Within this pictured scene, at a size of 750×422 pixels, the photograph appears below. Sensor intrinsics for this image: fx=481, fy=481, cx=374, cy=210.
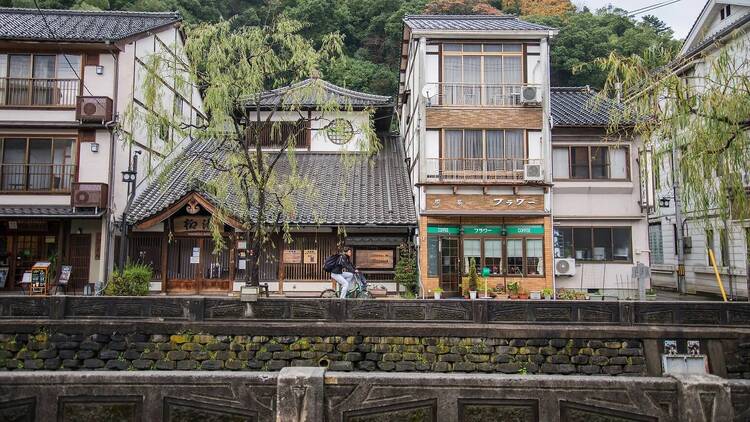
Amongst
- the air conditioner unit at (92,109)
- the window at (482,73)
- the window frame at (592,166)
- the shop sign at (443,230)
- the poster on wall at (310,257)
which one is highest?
the window at (482,73)

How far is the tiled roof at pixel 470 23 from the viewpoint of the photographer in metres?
20.6

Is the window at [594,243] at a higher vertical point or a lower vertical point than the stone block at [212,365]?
higher

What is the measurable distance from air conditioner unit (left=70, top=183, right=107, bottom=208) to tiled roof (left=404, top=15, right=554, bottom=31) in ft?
47.9

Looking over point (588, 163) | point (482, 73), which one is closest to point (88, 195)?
point (482, 73)

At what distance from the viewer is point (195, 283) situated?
19969 millimetres

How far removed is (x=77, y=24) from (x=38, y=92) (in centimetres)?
466

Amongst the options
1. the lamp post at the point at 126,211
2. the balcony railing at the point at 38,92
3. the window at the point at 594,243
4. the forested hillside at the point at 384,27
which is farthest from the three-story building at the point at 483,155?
the forested hillside at the point at 384,27

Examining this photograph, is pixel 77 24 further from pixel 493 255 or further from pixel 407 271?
pixel 493 255

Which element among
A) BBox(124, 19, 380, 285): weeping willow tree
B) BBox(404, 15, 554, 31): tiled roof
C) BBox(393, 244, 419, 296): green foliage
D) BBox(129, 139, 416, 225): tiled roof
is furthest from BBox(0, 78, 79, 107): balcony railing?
BBox(393, 244, 419, 296): green foliage

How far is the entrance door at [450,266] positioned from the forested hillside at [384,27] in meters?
20.7

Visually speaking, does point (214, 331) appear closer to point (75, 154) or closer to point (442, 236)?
point (442, 236)

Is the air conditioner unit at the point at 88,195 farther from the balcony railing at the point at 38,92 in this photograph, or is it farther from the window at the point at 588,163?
the window at the point at 588,163

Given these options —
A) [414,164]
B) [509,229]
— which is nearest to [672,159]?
[509,229]

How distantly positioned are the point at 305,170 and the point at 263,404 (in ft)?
64.4
